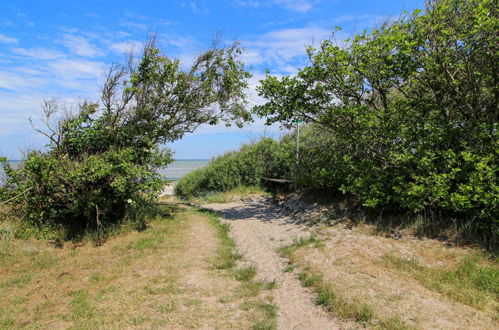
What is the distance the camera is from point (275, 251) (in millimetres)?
6527

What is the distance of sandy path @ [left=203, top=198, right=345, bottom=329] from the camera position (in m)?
3.63

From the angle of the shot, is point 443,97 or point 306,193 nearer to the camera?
point 443,97

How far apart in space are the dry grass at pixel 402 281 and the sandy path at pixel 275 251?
0.23 m

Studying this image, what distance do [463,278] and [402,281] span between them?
0.91 meters

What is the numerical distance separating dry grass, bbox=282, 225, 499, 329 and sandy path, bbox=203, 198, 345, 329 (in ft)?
0.75

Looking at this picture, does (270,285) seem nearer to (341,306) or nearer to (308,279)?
(308,279)

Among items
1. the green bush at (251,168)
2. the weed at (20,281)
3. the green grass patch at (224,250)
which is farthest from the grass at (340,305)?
the green bush at (251,168)

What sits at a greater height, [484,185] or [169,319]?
[484,185]

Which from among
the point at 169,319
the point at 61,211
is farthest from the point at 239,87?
the point at 169,319

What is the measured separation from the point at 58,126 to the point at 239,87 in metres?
5.89

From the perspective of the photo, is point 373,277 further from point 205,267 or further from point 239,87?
point 239,87

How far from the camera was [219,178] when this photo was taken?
16797 mm

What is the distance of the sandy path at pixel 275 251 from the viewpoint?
11.9 ft

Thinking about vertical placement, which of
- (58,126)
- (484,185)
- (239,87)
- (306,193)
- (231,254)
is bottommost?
(231,254)
